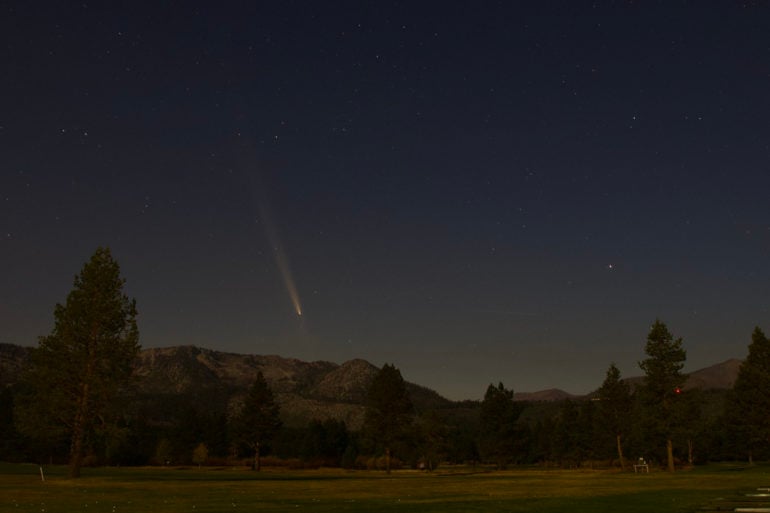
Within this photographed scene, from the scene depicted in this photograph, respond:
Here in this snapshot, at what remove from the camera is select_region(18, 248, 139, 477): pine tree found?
1853 inches

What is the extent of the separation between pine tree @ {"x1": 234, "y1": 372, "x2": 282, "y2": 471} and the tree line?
0.57ft

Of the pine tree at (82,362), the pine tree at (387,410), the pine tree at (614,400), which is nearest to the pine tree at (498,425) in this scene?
the pine tree at (614,400)

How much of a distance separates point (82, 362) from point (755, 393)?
76.4 m

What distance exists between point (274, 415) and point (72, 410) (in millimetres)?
54756

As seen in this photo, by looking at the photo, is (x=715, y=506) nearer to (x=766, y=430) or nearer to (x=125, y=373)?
(x=125, y=373)

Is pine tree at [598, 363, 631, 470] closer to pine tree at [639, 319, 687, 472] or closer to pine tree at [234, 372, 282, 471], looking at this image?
pine tree at [639, 319, 687, 472]

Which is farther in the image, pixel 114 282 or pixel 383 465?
pixel 383 465

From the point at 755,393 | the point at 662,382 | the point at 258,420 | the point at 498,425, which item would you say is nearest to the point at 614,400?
the point at 498,425

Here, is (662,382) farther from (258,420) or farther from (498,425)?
(258,420)

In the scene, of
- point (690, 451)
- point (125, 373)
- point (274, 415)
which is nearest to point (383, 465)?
point (274, 415)

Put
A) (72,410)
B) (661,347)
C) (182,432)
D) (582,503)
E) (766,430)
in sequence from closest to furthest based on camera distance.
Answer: (582,503)
(72,410)
(661,347)
(766,430)
(182,432)

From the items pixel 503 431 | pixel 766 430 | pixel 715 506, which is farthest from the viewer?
pixel 503 431

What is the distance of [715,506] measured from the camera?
22203 mm

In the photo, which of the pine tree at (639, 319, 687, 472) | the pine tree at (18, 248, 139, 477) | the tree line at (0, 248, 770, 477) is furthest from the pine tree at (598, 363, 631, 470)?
the pine tree at (18, 248, 139, 477)
